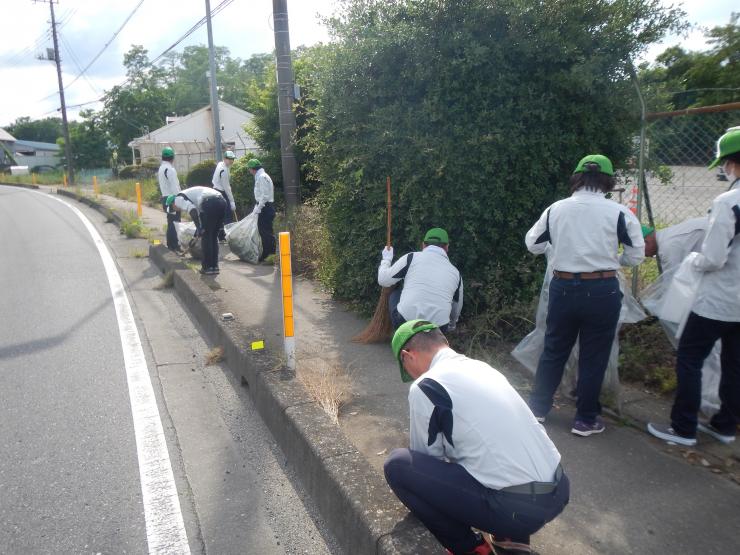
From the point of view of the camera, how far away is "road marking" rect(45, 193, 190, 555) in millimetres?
3078

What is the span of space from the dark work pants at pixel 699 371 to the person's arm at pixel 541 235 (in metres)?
0.98

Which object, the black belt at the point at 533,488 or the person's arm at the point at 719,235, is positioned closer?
the black belt at the point at 533,488

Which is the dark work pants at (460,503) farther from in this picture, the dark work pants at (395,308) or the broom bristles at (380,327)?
the broom bristles at (380,327)

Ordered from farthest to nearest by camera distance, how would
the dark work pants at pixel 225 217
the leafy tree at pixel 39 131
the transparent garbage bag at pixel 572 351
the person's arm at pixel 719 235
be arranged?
1. the leafy tree at pixel 39 131
2. the dark work pants at pixel 225 217
3. the transparent garbage bag at pixel 572 351
4. the person's arm at pixel 719 235

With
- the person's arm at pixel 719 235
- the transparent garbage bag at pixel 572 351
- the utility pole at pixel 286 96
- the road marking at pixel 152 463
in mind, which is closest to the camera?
the road marking at pixel 152 463

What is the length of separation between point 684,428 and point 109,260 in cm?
967

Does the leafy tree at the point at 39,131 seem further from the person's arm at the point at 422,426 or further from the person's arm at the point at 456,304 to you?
the person's arm at the point at 422,426

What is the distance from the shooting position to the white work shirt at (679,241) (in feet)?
12.7

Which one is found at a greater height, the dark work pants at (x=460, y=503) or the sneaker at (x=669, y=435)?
the dark work pants at (x=460, y=503)

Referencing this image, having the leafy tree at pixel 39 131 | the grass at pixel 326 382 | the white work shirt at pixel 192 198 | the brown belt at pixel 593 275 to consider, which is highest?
the leafy tree at pixel 39 131

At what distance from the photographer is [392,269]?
16.4 feet

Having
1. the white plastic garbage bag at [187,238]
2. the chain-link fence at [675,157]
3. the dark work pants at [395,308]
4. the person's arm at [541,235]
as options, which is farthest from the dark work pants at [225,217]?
the person's arm at [541,235]

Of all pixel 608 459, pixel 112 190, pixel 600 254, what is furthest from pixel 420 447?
pixel 112 190

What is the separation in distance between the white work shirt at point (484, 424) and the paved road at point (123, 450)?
3.40 ft
